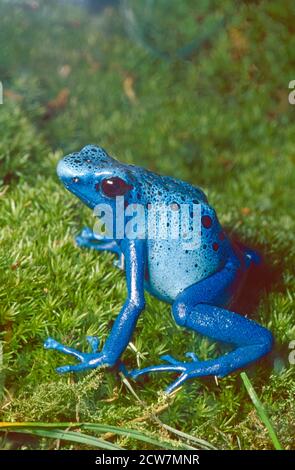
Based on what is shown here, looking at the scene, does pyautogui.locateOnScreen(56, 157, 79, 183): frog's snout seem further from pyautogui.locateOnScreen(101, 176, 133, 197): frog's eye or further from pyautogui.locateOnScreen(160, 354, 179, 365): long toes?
pyautogui.locateOnScreen(160, 354, 179, 365): long toes

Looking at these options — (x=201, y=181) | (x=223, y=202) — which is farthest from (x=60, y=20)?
(x=223, y=202)

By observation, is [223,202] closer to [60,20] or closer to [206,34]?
[206,34]

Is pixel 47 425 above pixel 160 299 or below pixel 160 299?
below

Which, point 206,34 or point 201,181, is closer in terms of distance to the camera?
point 201,181

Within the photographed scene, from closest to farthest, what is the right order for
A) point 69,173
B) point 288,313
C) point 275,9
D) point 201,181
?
point 69,173 < point 288,313 < point 201,181 < point 275,9

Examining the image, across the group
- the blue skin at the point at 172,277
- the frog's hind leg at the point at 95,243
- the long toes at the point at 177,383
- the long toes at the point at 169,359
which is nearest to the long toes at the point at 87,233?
the frog's hind leg at the point at 95,243

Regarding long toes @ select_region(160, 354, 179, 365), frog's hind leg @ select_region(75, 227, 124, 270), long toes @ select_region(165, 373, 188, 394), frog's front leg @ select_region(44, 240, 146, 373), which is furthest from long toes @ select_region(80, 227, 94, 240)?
long toes @ select_region(165, 373, 188, 394)
